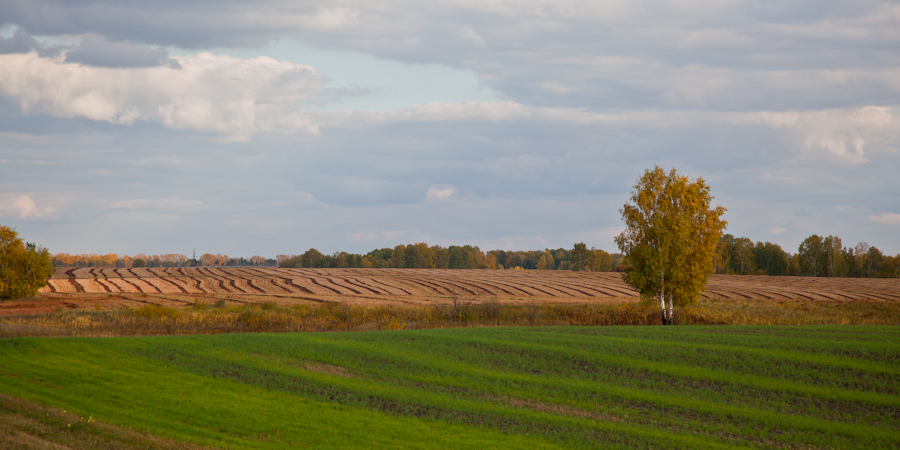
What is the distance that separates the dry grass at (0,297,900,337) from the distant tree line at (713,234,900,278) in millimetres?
95783

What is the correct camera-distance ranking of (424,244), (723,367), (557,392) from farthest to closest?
1. (424,244)
2. (723,367)
3. (557,392)

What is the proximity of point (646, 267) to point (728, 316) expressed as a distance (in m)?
8.80

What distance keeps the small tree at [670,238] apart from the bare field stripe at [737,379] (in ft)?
59.2

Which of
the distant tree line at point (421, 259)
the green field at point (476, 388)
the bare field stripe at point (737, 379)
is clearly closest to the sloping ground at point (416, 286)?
the green field at point (476, 388)

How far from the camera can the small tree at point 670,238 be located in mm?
40844

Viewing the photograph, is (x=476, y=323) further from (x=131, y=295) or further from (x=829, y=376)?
(x=131, y=295)

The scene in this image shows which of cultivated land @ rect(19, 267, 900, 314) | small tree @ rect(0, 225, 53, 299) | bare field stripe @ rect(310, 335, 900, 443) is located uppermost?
small tree @ rect(0, 225, 53, 299)

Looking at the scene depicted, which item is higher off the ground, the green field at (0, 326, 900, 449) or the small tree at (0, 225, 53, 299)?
the small tree at (0, 225, 53, 299)

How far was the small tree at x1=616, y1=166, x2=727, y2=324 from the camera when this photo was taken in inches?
1608

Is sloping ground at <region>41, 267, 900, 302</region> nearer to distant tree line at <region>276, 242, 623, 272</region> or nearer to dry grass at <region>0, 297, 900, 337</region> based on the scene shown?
dry grass at <region>0, 297, 900, 337</region>

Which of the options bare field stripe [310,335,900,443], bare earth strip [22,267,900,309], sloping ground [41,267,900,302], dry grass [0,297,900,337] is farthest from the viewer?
sloping ground [41,267,900,302]

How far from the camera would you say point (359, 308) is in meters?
46.6

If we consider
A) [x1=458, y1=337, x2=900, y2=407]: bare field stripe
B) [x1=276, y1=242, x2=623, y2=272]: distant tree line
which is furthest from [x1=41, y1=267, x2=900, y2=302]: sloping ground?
[x1=276, y1=242, x2=623, y2=272]: distant tree line

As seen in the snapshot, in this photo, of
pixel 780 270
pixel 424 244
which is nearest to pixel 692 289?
pixel 780 270
